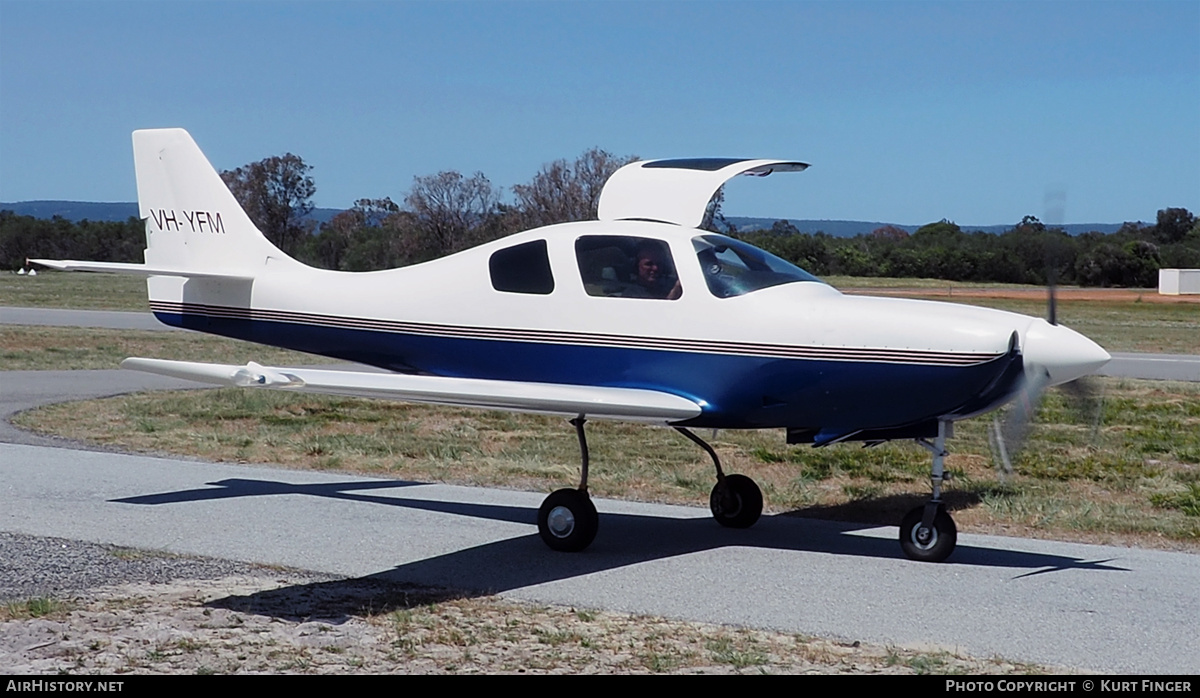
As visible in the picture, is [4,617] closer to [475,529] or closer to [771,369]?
[475,529]

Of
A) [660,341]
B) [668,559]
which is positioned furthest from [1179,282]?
[668,559]

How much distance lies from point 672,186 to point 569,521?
2583 millimetres

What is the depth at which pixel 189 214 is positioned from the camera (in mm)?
11164

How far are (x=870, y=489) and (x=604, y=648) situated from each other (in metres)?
5.84

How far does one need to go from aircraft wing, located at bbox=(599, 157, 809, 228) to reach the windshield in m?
0.63

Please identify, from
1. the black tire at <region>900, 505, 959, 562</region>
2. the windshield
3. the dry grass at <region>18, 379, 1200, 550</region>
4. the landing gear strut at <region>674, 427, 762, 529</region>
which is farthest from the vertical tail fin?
the black tire at <region>900, 505, 959, 562</region>

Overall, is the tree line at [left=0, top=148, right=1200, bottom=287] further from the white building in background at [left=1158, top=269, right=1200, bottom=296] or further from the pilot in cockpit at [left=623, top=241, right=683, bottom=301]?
the pilot in cockpit at [left=623, top=241, right=683, bottom=301]

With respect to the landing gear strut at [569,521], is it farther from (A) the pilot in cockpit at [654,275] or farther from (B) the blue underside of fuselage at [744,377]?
(A) the pilot in cockpit at [654,275]

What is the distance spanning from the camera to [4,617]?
22.2 feet

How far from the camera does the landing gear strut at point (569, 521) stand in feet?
29.0

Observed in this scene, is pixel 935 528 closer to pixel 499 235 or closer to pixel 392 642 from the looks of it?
pixel 392 642

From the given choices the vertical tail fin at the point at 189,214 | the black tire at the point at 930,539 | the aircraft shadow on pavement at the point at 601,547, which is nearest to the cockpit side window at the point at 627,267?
the aircraft shadow on pavement at the point at 601,547

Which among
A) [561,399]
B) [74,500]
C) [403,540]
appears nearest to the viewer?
[561,399]

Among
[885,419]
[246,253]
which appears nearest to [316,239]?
[246,253]
